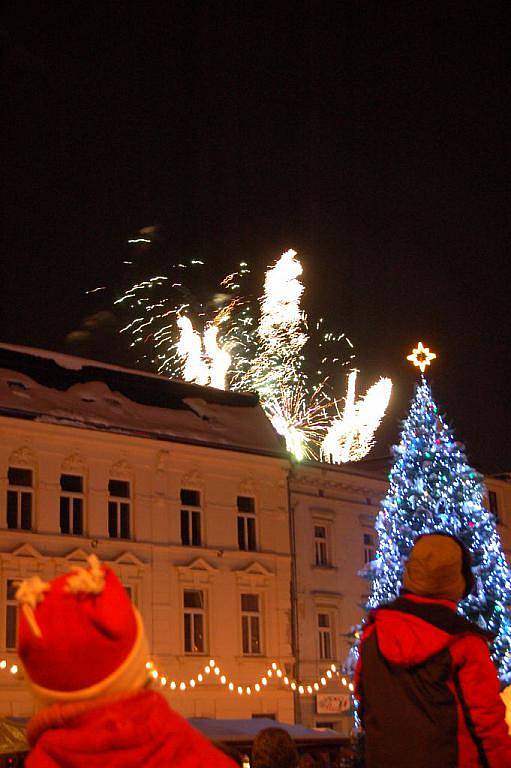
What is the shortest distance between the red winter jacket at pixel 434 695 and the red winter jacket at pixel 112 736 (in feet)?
7.29

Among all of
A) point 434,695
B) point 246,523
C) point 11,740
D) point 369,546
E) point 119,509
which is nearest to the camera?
point 434,695

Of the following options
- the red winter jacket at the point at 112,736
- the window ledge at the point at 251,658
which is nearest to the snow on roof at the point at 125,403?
the window ledge at the point at 251,658

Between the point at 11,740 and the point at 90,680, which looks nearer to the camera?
the point at 90,680

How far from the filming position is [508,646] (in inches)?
1151

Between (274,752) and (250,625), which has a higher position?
(250,625)

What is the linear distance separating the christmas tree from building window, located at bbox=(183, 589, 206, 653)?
5.83 m

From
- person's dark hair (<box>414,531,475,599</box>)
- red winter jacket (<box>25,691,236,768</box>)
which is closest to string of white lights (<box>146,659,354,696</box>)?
person's dark hair (<box>414,531,475,599</box>)

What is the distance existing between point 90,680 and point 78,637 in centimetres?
17

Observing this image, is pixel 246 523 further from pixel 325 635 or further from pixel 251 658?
pixel 325 635

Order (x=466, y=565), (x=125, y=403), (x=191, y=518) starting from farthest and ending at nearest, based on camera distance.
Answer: (x=191, y=518) < (x=125, y=403) < (x=466, y=565)

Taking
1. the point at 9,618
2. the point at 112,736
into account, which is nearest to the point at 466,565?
the point at 112,736

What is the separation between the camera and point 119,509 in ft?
112

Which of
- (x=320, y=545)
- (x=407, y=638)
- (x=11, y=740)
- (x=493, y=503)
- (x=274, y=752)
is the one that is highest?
(x=493, y=503)

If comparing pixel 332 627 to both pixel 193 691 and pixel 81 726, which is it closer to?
pixel 193 691
